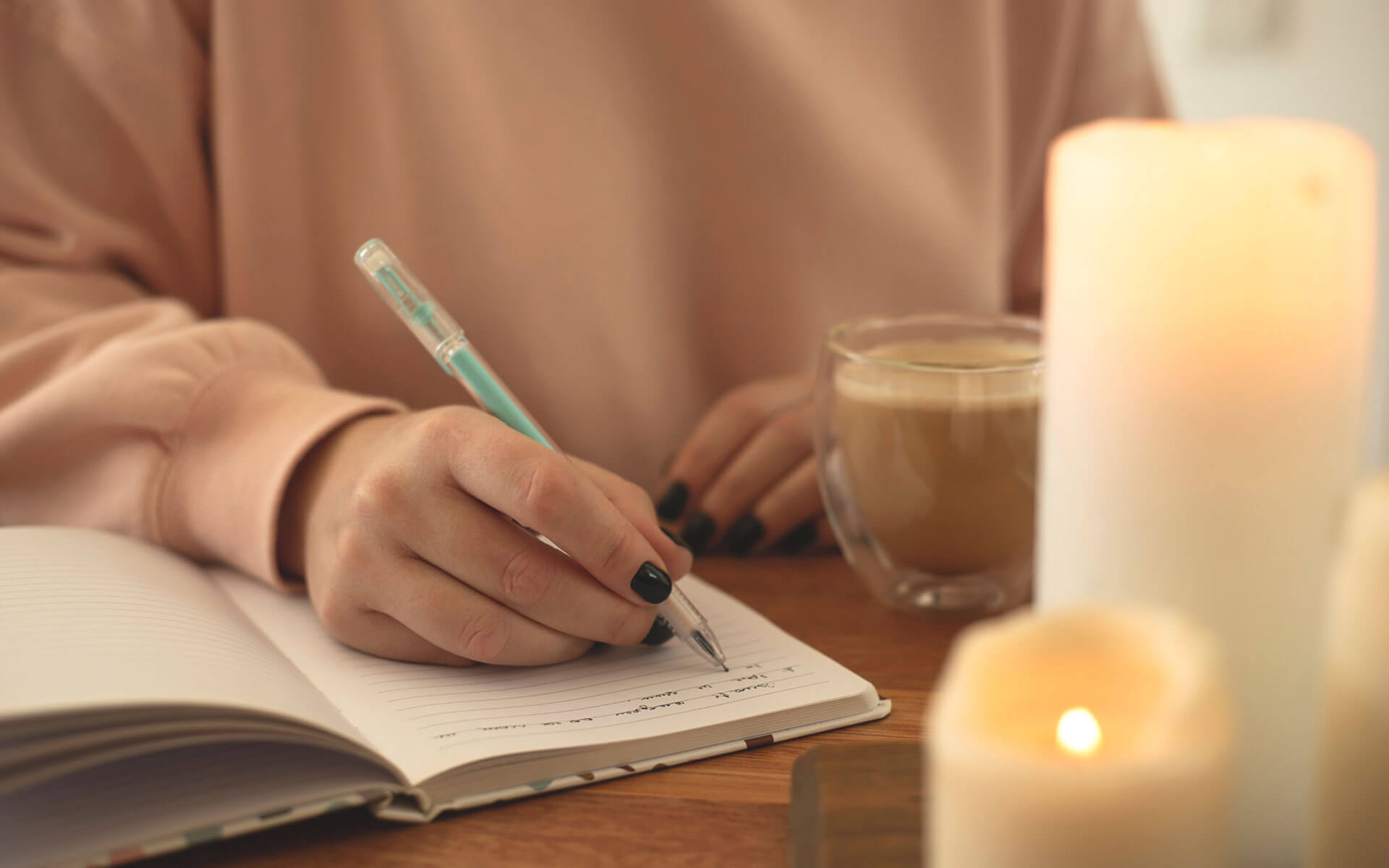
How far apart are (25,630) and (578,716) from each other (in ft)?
0.67

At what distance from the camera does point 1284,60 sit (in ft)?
7.39

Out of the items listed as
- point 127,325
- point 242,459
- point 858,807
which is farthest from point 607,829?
point 127,325

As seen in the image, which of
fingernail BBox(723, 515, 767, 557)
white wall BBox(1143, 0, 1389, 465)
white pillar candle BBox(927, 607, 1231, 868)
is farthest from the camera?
white wall BBox(1143, 0, 1389, 465)

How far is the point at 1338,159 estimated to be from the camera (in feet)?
0.76

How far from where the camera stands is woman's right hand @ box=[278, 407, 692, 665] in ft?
1.44

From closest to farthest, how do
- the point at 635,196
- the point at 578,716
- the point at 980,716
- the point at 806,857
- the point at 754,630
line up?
the point at 980,716 < the point at 806,857 < the point at 578,716 < the point at 754,630 < the point at 635,196

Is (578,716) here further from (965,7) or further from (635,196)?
(965,7)

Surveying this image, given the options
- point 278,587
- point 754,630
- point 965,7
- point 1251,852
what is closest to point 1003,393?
point 754,630

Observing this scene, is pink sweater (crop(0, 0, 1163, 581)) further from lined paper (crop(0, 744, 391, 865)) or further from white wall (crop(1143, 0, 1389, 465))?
white wall (crop(1143, 0, 1389, 465))

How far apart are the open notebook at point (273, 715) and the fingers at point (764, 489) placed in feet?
0.51

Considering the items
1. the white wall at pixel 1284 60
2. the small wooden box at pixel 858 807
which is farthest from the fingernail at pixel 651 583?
the white wall at pixel 1284 60

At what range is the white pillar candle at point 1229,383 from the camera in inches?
9.0

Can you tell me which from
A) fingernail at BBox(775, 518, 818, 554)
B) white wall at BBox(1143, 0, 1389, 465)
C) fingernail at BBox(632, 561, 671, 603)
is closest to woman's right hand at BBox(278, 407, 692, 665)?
fingernail at BBox(632, 561, 671, 603)

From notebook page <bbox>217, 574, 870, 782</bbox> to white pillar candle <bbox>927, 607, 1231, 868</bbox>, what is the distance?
0.67 ft
